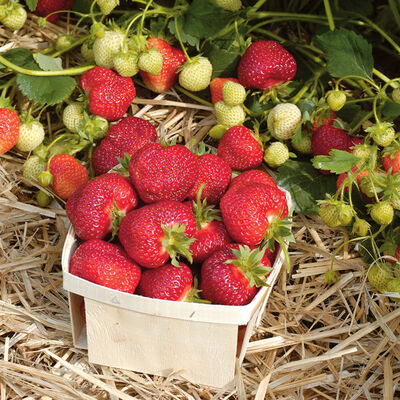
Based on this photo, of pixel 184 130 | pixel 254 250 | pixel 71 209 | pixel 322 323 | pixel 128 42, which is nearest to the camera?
pixel 254 250

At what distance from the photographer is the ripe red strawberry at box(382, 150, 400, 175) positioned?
5.02ft

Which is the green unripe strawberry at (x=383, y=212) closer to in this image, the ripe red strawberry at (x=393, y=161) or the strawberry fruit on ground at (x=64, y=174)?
the ripe red strawberry at (x=393, y=161)

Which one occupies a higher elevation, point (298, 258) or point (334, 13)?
point (334, 13)

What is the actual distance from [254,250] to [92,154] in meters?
0.68

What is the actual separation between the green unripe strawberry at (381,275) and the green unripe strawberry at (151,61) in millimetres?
761

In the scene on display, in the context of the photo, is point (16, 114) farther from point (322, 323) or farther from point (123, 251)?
point (322, 323)

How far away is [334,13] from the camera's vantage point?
189cm

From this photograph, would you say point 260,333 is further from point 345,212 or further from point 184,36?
point 184,36

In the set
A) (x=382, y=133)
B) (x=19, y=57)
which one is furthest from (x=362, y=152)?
(x=19, y=57)

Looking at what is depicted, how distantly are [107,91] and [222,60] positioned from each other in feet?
1.15

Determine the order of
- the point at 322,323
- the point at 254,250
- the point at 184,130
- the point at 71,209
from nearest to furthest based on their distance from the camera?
the point at 254,250 < the point at 71,209 < the point at 322,323 < the point at 184,130

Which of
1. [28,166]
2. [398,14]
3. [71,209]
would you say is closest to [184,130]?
[28,166]

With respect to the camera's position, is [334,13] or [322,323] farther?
[334,13]

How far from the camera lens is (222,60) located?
1.79 metres
